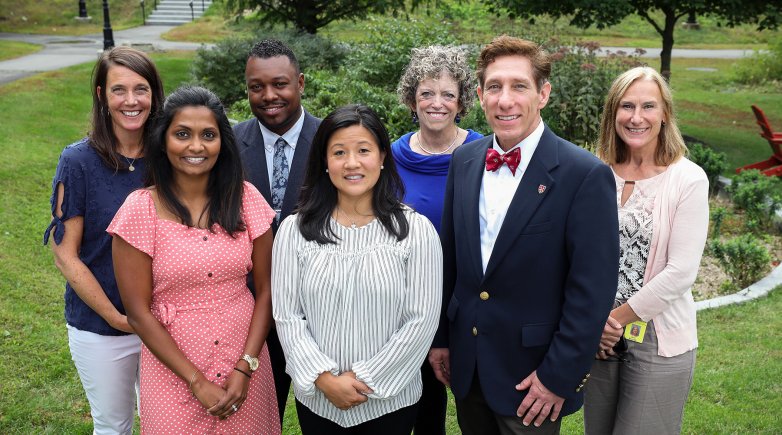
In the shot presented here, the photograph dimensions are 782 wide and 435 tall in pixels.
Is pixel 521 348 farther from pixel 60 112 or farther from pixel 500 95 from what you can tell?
pixel 60 112

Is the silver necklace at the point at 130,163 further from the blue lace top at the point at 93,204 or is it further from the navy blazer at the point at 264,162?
the navy blazer at the point at 264,162

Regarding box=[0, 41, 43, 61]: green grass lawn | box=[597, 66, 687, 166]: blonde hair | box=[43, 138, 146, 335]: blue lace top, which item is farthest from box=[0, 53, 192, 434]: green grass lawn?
box=[0, 41, 43, 61]: green grass lawn

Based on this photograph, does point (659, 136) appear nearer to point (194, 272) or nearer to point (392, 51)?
point (194, 272)

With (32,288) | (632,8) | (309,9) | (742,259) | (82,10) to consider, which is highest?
(82,10)

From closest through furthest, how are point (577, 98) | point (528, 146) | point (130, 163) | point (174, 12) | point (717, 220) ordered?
point (528, 146) < point (130, 163) < point (717, 220) < point (577, 98) < point (174, 12)

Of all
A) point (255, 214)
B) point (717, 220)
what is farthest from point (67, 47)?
point (255, 214)

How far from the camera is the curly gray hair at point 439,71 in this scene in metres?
3.84

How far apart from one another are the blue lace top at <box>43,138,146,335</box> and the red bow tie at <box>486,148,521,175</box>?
159 cm

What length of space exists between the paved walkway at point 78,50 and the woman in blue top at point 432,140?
49.3ft

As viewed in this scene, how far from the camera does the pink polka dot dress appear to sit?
9.80ft

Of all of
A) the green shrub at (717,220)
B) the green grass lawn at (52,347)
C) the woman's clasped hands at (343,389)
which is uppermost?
the woman's clasped hands at (343,389)

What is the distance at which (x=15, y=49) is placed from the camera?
866 inches

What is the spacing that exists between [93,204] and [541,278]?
201 cm

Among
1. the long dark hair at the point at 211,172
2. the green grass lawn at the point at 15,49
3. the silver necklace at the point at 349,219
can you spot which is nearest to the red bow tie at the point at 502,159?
the silver necklace at the point at 349,219
